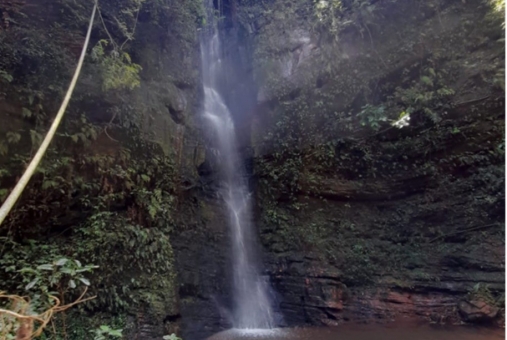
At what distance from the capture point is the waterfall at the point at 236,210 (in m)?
9.24

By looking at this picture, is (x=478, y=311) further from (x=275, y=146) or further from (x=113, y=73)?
(x=113, y=73)

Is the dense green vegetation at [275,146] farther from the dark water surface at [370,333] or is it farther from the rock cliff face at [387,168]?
the dark water surface at [370,333]

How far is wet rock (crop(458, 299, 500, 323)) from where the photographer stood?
7.38 m

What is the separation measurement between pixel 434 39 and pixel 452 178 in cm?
421

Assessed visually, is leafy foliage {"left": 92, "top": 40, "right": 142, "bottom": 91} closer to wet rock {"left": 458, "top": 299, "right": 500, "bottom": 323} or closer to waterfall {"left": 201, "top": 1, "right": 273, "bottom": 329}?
waterfall {"left": 201, "top": 1, "right": 273, "bottom": 329}

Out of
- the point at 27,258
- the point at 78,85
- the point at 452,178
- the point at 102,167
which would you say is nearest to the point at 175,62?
the point at 78,85

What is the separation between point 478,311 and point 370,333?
94.2 inches

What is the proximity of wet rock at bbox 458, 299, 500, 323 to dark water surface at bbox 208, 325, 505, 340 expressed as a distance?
27 centimetres

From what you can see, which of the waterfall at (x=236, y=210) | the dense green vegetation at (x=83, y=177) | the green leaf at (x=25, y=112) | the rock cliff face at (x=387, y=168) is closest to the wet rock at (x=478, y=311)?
the rock cliff face at (x=387, y=168)

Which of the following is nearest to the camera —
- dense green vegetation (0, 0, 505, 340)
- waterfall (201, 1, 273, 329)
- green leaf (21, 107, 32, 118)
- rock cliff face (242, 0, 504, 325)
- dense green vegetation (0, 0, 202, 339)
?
dense green vegetation (0, 0, 202, 339)

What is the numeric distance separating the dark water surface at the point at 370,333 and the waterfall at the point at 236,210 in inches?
29.1

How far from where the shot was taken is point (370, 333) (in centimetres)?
748

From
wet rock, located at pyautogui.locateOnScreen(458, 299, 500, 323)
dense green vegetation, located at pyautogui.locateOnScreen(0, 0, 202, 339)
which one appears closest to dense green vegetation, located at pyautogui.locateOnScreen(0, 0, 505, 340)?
dense green vegetation, located at pyautogui.locateOnScreen(0, 0, 202, 339)

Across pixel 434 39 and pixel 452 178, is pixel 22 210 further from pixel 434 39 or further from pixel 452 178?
pixel 434 39
